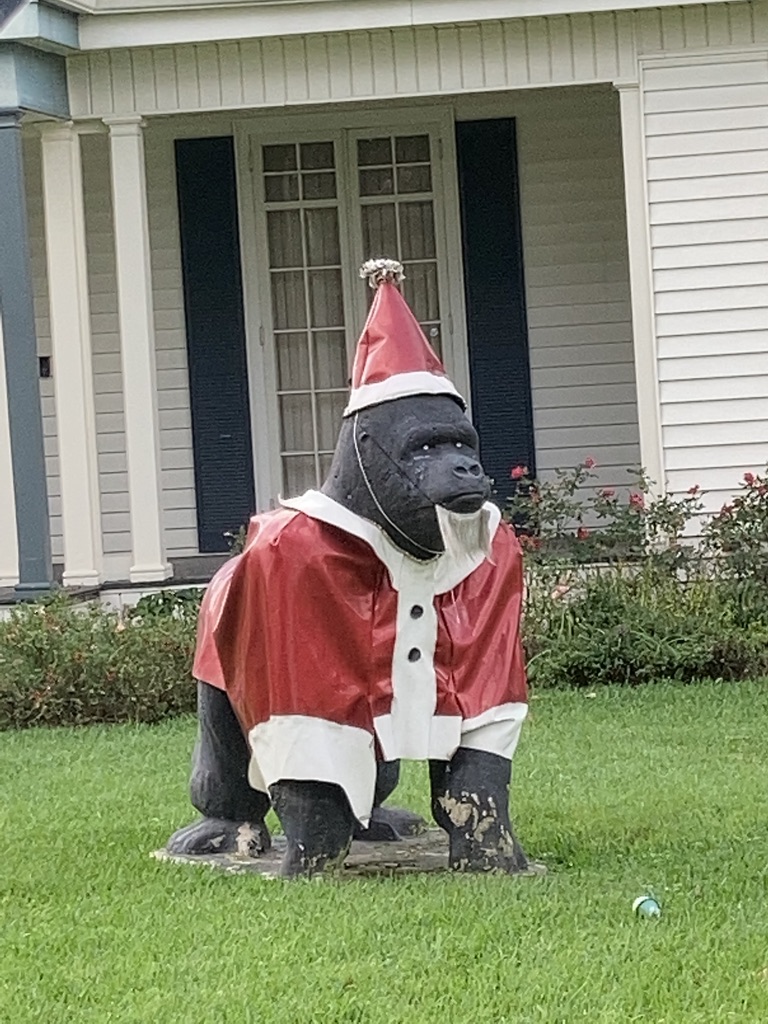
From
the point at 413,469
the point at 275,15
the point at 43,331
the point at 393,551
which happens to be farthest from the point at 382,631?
the point at 43,331

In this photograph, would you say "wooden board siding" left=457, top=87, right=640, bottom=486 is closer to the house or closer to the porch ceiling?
the house

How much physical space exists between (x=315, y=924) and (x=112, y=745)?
397 centimetres

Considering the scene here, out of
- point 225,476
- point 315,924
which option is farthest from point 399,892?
point 225,476

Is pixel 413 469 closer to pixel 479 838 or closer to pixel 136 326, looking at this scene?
pixel 479 838

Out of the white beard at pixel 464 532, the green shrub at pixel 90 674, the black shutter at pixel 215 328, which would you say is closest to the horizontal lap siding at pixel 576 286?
the black shutter at pixel 215 328

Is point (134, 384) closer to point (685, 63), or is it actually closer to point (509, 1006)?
point (685, 63)

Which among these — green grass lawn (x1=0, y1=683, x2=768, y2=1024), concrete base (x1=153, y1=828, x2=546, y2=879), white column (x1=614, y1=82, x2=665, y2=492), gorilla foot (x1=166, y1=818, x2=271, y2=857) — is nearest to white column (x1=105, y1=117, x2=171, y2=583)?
white column (x1=614, y1=82, x2=665, y2=492)

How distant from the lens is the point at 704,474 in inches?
476

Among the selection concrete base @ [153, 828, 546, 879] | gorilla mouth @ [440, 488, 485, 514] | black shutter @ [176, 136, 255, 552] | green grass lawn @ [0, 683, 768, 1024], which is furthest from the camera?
black shutter @ [176, 136, 255, 552]

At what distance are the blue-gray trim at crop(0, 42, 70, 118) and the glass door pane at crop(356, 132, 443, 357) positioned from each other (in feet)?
8.52

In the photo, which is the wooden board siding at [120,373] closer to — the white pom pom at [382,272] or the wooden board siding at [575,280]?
the wooden board siding at [575,280]

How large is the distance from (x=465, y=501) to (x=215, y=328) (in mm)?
8710

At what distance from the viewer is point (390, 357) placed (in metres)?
5.84

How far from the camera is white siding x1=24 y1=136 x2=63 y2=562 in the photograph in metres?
14.0
